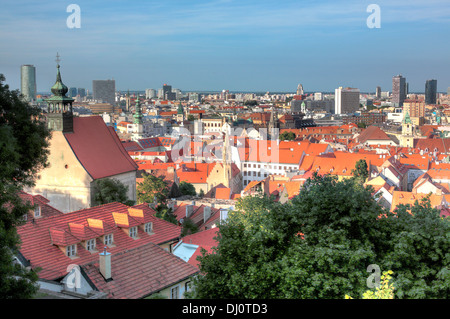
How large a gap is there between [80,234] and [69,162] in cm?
1294

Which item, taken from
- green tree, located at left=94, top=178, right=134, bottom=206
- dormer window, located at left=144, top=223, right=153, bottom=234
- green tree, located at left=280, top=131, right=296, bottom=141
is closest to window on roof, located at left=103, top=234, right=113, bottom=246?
dormer window, located at left=144, top=223, right=153, bottom=234

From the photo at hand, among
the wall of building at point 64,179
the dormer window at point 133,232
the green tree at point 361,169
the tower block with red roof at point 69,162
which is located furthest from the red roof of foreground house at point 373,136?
the dormer window at point 133,232

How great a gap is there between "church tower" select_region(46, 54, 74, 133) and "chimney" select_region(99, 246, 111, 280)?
54.5ft

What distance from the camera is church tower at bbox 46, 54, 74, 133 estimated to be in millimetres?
29328

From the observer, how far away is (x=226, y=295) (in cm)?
1221

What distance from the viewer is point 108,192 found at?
28766mm

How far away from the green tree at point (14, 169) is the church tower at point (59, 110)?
1483 centimetres

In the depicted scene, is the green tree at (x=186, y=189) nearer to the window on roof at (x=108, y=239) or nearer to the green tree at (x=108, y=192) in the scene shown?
the green tree at (x=108, y=192)

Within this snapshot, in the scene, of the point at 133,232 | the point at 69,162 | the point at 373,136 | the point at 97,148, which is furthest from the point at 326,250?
the point at 373,136

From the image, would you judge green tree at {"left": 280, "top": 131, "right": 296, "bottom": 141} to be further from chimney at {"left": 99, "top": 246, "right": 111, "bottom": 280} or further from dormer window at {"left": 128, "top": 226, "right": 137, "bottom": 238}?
chimney at {"left": 99, "top": 246, "right": 111, "bottom": 280}

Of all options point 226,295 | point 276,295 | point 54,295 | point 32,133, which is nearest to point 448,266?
point 276,295
